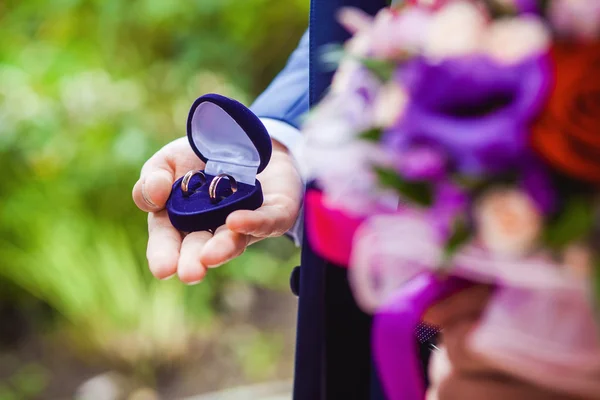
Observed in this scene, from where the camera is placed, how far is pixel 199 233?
0.52m

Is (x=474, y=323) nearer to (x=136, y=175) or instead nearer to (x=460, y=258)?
(x=460, y=258)

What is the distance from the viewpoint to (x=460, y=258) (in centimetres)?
31

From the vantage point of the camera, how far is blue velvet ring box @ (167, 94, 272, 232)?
518 mm

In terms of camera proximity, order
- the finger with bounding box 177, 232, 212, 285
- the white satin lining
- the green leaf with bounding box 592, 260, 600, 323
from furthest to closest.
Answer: the white satin lining
the finger with bounding box 177, 232, 212, 285
the green leaf with bounding box 592, 260, 600, 323

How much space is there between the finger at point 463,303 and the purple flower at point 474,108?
86 mm

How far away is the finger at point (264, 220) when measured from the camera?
0.47 m

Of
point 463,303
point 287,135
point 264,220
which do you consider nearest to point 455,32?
point 463,303

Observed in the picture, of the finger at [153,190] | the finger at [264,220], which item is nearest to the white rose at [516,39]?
the finger at [264,220]

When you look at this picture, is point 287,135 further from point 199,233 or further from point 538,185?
point 538,185

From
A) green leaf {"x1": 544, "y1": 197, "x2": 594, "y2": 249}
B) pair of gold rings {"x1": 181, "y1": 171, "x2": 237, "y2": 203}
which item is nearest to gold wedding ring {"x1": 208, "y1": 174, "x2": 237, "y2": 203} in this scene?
pair of gold rings {"x1": 181, "y1": 171, "x2": 237, "y2": 203}

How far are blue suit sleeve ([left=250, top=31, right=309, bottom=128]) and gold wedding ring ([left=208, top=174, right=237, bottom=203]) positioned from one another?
14 cm

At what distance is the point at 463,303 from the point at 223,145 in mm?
302

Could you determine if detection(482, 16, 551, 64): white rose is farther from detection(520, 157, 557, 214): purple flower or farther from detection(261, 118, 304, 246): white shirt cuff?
detection(261, 118, 304, 246): white shirt cuff

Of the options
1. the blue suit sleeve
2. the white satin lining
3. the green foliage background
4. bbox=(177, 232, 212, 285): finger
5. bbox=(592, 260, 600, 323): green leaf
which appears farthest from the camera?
the green foliage background
